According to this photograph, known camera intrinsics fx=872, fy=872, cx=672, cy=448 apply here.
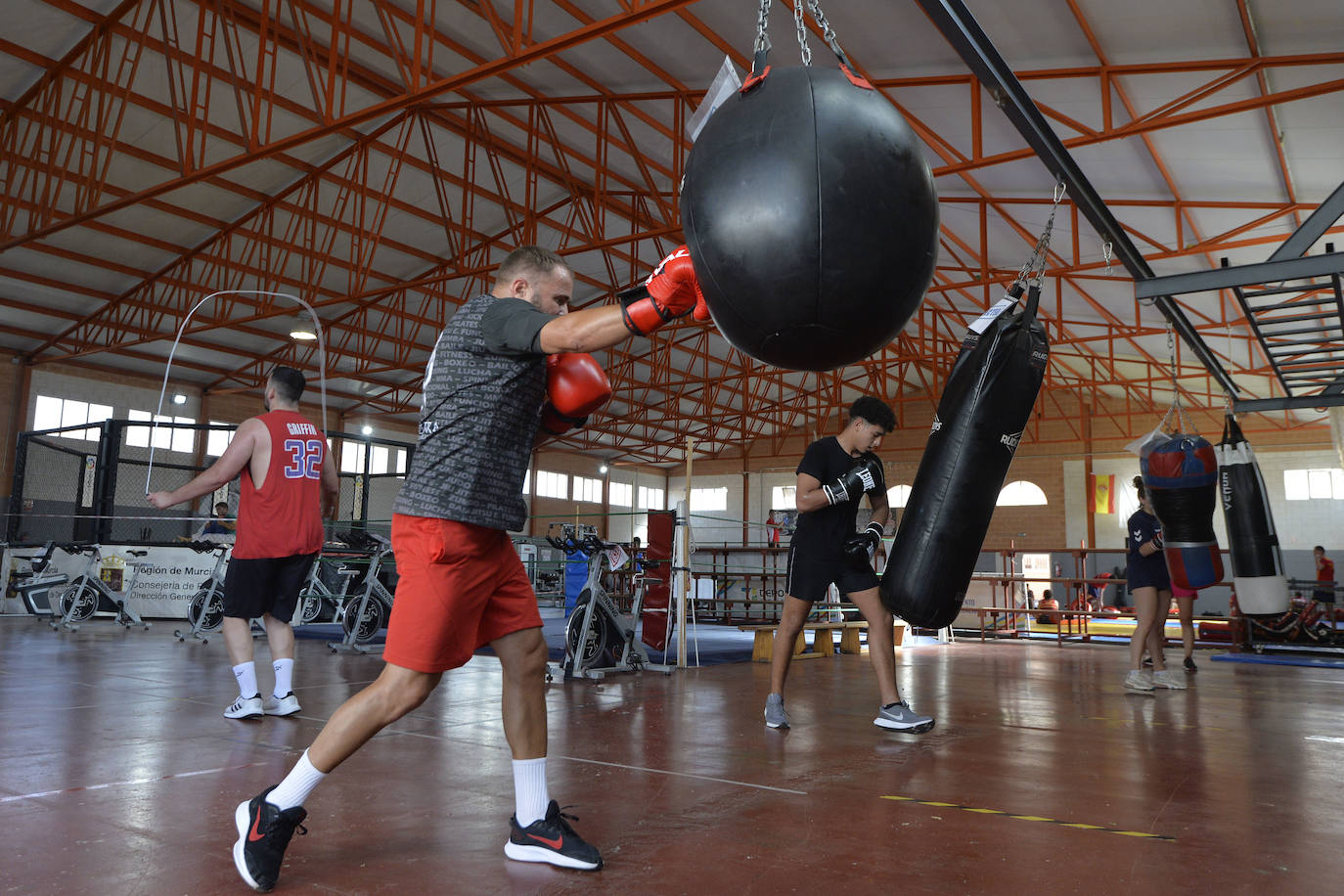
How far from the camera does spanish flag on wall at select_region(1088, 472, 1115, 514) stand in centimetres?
2247

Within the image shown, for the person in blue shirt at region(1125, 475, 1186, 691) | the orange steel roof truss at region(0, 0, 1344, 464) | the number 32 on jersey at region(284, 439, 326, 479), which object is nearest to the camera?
the number 32 on jersey at region(284, 439, 326, 479)

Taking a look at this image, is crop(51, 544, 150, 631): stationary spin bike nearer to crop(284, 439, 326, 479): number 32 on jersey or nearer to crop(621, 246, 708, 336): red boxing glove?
crop(284, 439, 326, 479): number 32 on jersey

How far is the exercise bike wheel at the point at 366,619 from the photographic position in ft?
23.4

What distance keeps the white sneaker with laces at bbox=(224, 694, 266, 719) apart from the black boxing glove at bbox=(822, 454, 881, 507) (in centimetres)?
259

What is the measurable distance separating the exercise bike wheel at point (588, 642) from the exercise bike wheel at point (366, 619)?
7.49 feet

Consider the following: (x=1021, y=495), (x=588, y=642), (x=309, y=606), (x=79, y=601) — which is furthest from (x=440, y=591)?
(x=1021, y=495)

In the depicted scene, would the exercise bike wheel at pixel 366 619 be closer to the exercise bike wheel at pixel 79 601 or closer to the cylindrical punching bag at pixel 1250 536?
the exercise bike wheel at pixel 79 601

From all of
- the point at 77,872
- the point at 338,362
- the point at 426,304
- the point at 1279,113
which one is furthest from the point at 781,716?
the point at 338,362

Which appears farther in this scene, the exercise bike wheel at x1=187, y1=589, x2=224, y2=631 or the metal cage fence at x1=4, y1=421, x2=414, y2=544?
the metal cage fence at x1=4, y1=421, x2=414, y2=544

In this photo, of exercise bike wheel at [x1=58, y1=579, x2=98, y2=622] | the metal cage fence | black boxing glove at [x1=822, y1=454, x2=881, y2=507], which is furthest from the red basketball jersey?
the metal cage fence

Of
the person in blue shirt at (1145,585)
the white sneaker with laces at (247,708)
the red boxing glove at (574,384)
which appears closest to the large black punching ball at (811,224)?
the red boxing glove at (574,384)

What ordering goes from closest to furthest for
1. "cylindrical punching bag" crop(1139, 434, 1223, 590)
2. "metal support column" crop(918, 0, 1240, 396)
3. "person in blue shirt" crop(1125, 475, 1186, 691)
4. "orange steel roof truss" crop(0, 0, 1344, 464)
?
"metal support column" crop(918, 0, 1240, 396)
"cylindrical punching bag" crop(1139, 434, 1223, 590)
"person in blue shirt" crop(1125, 475, 1186, 691)
"orange steel roof truss" crop(0, 0, 1344, 464)

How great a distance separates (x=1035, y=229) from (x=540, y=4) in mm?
7555

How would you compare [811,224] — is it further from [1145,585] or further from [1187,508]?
[1145,585]
